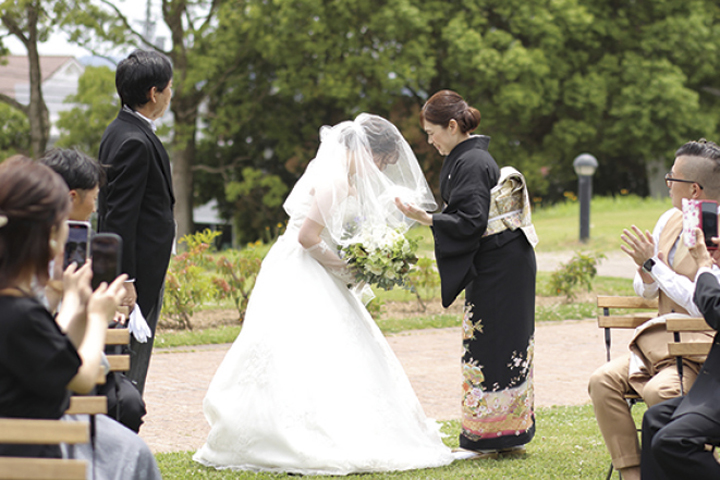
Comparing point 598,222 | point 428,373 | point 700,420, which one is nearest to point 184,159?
point 598,222

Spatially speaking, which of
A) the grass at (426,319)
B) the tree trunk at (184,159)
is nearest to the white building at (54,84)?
the tree trunk at (184,159)

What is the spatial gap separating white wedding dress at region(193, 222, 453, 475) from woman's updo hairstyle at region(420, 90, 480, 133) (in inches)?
39.3

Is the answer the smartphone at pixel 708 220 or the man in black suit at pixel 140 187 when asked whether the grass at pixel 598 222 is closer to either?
the smartphone at pixel 708 220

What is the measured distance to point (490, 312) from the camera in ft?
14.9

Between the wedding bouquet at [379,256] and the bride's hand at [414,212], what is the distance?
159mm

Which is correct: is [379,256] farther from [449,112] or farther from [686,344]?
[686,344]

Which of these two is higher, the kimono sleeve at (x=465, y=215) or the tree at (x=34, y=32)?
the tree at (x=34, y=32)

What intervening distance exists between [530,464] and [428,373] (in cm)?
268

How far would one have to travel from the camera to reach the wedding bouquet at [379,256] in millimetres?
4453

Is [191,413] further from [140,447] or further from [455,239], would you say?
[140,447]

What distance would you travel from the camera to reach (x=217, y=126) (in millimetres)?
24406

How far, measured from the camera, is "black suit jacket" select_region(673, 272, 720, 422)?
10.4 feet

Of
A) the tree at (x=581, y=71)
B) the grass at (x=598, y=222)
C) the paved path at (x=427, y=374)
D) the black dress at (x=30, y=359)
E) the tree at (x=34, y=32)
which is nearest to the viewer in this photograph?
the black dress at (x=30, y=359)

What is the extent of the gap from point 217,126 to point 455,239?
20.8m
